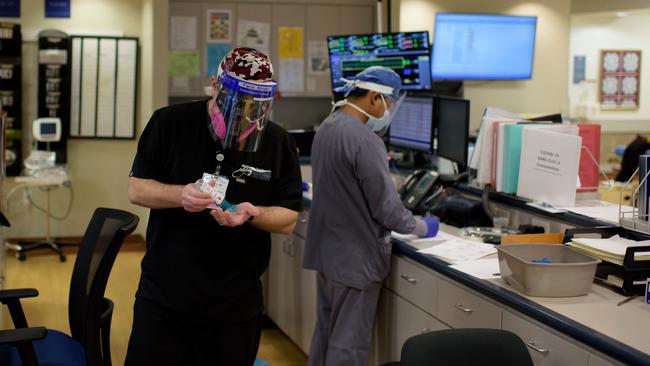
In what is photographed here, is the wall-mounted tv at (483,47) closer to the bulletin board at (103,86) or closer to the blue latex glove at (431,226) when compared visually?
the bulletin board at (103,86)

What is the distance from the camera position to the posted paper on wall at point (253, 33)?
819 cm

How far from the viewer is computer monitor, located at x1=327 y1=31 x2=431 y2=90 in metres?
5.62

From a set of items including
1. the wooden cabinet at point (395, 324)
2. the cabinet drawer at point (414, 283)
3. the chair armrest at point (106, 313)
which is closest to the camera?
the chair armrest at point (106, 313)

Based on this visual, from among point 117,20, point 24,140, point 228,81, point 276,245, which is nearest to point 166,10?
point 117,20

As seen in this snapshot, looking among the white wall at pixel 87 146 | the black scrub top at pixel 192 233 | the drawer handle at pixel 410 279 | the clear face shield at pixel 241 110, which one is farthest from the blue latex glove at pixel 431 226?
the white wall at pixel 87 146

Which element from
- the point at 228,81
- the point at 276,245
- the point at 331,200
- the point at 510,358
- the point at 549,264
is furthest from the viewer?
the point at 276,245

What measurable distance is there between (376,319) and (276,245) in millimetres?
1353

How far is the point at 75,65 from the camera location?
784 cm

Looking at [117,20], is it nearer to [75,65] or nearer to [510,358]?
[75,65]

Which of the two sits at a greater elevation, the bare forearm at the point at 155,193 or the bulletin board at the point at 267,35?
the bulletin board at the point at 267,35

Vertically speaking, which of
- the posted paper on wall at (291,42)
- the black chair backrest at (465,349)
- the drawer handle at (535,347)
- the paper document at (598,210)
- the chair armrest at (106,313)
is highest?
the posted paper on wall at (291,42)

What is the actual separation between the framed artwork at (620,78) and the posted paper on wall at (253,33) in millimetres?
5584

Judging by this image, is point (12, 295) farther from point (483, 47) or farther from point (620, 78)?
point (620, 78)

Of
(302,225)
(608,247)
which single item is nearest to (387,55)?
(302,225)
